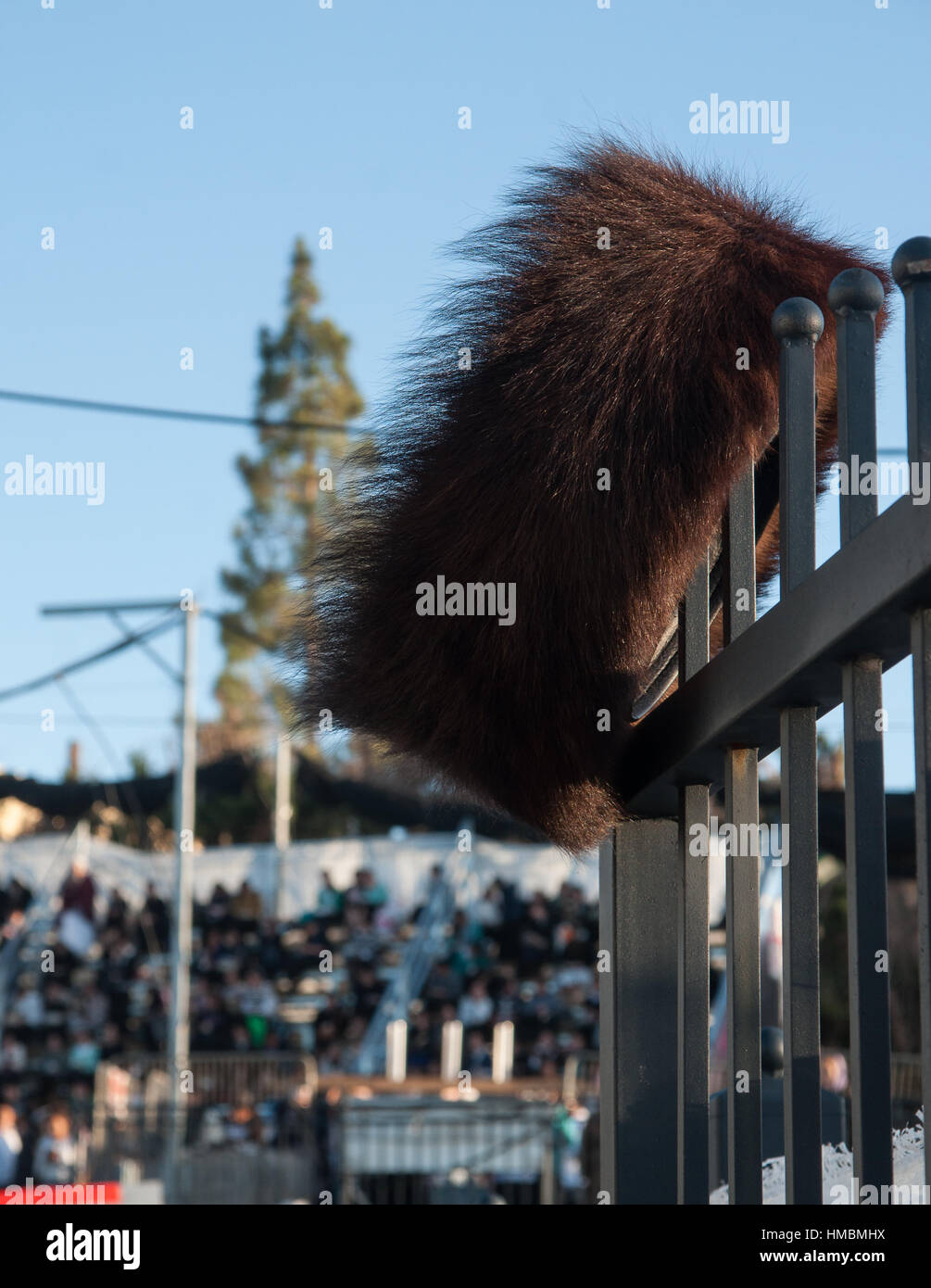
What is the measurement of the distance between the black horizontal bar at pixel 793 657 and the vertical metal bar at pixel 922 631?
0.10 ft

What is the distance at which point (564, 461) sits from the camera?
47.9 inches

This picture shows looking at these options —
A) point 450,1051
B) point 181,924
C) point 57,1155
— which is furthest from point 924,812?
point 450,1051

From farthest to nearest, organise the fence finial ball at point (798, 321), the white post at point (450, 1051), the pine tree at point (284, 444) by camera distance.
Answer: the pine tree at point (284, 444)
the white post at point (450, 1051)
the fence finial ball at point (798, 321)

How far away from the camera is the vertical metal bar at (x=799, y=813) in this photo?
1054 mm

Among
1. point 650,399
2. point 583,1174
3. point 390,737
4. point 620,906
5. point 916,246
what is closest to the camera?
point 916,246

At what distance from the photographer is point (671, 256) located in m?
1.26

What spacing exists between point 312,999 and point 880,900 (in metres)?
18.2

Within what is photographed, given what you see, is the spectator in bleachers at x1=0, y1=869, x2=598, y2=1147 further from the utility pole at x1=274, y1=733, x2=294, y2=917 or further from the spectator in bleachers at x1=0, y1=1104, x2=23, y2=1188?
the spectator in bleachers at x1=0, y1=1104, x2=23, y2=1188

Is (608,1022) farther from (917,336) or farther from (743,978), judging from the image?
(917,336)

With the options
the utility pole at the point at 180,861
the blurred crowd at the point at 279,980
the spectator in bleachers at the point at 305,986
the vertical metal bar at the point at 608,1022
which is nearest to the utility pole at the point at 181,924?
the utility pole at the point at 180,861

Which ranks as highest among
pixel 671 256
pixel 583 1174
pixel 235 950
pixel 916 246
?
pixel 671 256

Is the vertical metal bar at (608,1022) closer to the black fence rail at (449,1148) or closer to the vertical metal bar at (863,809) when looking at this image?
the vertical metal bar at (863,809)
